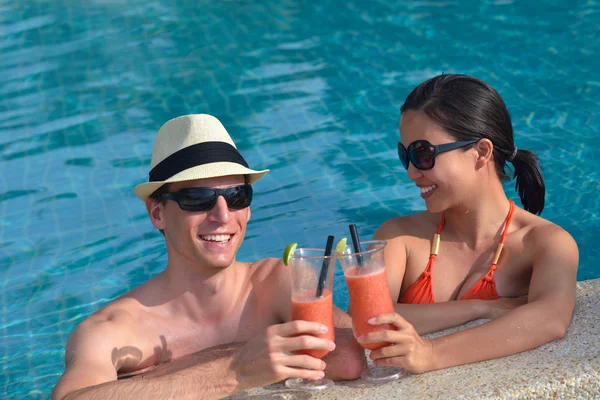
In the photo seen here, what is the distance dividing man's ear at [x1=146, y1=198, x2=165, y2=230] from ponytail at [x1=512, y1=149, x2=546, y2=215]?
1.84m

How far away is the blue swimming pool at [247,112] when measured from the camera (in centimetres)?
661

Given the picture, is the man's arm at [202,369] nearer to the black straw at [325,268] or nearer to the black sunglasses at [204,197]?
the black straw at [325,268]

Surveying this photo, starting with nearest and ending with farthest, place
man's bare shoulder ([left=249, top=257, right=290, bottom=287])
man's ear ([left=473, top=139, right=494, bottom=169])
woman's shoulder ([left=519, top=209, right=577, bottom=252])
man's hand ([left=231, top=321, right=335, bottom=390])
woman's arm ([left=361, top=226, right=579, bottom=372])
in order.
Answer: man's hand ([left=231, top=321, right=335, bottom=390])
woman's arm ([left=361, top=226, right=579, bottom=372])
man's bare shoulder ([left=249, top=257, right=290, bottom=287])
woman's shoulder ([left=519, top=209, right=577, bottom=252])
man's ear ([left=473, top=139, right=494, bottom=169])

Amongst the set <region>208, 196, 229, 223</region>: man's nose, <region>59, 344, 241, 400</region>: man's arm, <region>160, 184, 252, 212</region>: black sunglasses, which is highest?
<region>160, 184, 252, 212</region>: black sunglasses

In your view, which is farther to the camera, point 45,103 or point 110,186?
point 45,103

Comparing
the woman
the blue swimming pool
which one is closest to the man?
the woman

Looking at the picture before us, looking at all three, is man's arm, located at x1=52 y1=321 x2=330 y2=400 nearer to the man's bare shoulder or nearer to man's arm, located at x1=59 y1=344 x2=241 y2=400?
man's arm, located at x1=59 y1=344 x2=241 y2=400

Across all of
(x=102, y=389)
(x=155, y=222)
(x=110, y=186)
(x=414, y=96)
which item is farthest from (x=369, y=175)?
(x=102, y=389)

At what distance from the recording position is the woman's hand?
323 centimetres

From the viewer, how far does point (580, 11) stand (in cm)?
1088

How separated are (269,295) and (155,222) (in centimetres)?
63

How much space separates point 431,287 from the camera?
4.38m

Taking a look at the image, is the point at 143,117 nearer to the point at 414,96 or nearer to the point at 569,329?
the point at 414,96

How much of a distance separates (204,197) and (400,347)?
104cm
